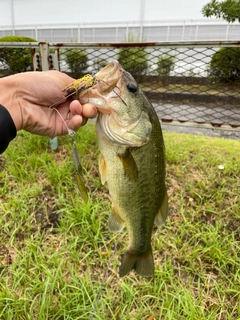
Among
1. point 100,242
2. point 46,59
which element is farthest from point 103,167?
point 46,59

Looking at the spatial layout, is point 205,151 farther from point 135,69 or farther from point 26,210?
point 135,69

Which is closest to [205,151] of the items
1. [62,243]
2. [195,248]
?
[195,248]

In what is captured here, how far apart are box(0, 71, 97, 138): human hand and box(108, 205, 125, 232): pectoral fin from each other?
52cm

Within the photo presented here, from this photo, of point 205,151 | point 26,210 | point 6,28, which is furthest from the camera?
point 6,28

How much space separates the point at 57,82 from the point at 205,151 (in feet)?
7.00

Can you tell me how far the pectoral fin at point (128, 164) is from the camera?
1.34 metres

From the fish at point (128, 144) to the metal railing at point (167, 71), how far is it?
4.84 feet

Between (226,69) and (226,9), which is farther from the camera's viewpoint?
(226,9)

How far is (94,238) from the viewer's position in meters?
2.49

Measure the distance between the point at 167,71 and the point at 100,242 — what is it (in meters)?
4.16

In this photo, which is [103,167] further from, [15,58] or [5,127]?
[15,58]

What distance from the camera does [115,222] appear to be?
1.57 metres

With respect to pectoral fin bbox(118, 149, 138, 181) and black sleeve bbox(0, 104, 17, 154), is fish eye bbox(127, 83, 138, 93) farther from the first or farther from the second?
black sleeve bbox(0, 104, 17, 154)

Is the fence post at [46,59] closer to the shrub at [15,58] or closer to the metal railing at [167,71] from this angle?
the metal railing at [167,71]
